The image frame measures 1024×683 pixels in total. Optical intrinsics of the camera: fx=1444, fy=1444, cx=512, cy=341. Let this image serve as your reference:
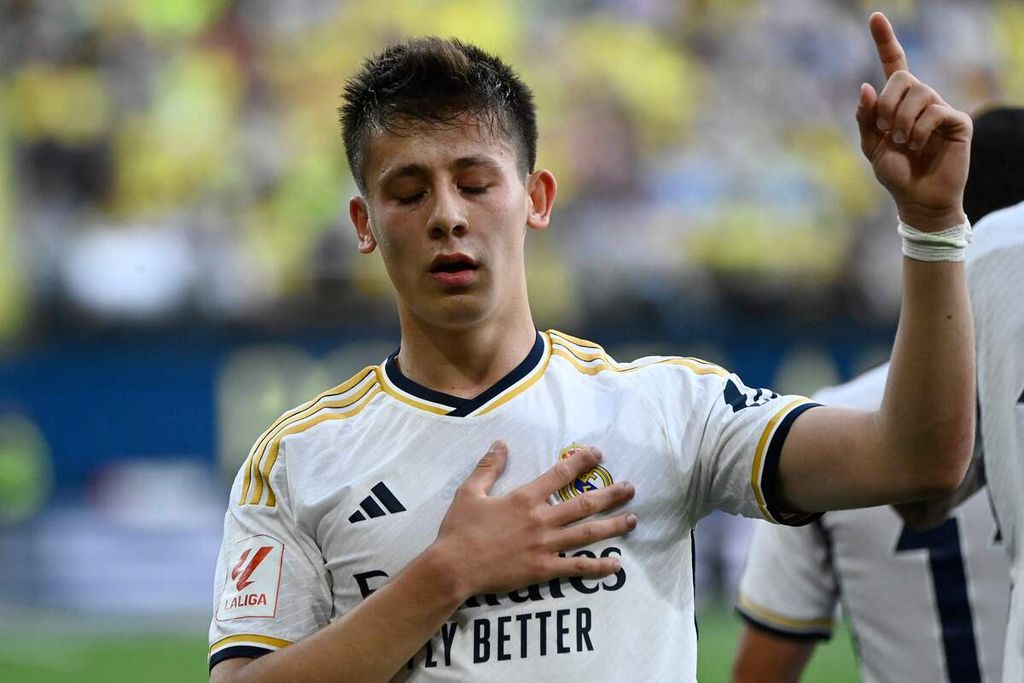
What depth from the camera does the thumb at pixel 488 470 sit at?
2.21 meters

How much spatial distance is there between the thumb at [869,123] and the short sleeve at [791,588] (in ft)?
5.12

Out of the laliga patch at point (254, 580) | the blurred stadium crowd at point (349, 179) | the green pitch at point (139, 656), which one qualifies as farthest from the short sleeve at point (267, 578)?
the blurred stadium crowd at point (349, 179)

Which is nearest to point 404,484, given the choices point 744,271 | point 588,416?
point 588,416

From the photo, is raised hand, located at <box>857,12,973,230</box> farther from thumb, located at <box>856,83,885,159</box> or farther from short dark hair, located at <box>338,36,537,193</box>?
short dark hair, located at <box>338,36,537,193</box>

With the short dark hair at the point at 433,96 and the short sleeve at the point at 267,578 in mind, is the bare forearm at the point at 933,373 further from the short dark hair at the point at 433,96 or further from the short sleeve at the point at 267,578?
the short sleeve at the point at 267,578

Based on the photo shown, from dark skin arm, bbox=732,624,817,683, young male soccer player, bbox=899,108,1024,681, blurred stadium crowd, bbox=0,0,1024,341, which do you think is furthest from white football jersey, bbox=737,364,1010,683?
blurred stadium crowd, bbox=0,0,1024,341

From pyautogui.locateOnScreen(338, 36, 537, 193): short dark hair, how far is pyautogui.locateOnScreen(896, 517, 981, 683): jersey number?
126 centimetres

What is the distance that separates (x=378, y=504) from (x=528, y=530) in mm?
267

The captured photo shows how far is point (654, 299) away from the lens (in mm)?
10539

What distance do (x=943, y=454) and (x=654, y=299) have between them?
858 cm

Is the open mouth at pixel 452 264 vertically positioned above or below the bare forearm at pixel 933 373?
above

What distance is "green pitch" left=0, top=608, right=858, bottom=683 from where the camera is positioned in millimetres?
7589

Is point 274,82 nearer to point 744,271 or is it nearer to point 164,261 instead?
point 164,261

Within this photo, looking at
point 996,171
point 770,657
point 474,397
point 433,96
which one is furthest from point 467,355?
point 770,657
